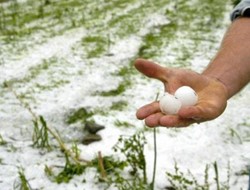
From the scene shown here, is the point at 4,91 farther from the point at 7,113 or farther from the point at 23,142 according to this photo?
the point at 23,142

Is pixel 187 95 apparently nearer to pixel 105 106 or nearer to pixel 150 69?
pixel 150 69

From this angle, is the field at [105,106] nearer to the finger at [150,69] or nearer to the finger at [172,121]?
the finger at [150,69]

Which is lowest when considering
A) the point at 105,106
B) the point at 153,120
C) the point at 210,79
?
the point at 105,106

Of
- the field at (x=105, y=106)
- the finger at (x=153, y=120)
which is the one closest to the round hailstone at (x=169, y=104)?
the finger at (x=153, y=120)

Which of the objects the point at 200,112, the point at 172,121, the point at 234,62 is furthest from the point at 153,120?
the point at 234,62

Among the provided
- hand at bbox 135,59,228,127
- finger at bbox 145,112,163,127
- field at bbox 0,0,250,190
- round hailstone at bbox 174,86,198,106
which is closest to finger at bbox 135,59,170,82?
hand at bbox 135,59,228,127
